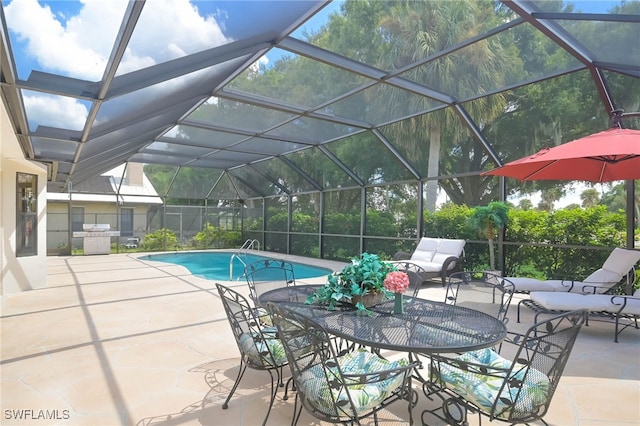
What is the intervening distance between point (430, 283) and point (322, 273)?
9.55ft

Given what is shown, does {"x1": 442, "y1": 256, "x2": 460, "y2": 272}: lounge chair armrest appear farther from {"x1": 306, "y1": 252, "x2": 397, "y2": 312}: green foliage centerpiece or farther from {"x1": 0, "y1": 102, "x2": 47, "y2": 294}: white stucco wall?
{"x1": 0, "y1": 102, "x2": 47, "y2": 294}: white stucco wall

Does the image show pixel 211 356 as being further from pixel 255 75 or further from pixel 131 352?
pixel 255 75

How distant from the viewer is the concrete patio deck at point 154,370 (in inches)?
96.6

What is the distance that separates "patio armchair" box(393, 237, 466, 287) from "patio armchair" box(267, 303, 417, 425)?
5.55 m

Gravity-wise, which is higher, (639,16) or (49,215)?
(639,16)

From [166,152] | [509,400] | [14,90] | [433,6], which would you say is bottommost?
[509,400]

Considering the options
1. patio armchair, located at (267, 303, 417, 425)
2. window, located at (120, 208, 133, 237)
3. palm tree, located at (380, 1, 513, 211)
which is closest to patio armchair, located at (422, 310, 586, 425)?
patio armchair, located at (267, 303, 417, 425)

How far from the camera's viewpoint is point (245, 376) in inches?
122

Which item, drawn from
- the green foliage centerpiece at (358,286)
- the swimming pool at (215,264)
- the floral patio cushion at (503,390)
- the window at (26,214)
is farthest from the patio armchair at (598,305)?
the window at (26,214)

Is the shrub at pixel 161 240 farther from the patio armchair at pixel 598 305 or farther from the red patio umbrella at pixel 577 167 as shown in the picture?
the patio armchair at pixel 598 305

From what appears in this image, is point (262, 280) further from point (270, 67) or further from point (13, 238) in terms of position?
point (13, 238)

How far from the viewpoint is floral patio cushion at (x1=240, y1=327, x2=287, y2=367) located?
245cm

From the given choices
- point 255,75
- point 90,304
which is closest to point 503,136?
point 255,75

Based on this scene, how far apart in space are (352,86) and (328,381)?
5165 mm
